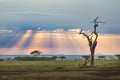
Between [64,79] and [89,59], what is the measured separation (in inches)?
2067

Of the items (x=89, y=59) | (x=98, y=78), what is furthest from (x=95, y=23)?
(x=98, y=78)

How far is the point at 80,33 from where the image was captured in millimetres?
89000

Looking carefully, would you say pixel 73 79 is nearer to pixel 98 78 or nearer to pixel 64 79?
pixel 64 79

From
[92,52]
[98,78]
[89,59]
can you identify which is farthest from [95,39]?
[98,78]

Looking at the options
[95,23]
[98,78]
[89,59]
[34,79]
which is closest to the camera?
[34,79]

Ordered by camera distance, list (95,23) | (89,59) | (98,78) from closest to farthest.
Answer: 1. (98,78)
2. (95,23)
3. (89,59)

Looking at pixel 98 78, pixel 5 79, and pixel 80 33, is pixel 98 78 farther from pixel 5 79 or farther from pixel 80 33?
pixel 80 33

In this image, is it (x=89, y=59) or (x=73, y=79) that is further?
(x=89, y=59)

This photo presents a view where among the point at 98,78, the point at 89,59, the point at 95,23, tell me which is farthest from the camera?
the point at 89,59

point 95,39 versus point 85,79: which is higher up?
point 95,39

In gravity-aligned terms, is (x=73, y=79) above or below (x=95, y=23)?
below

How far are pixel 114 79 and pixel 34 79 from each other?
9037 millimetres

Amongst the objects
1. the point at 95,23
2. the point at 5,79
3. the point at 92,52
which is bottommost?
the point at 5,79

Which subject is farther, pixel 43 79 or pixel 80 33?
pixel 80 33
